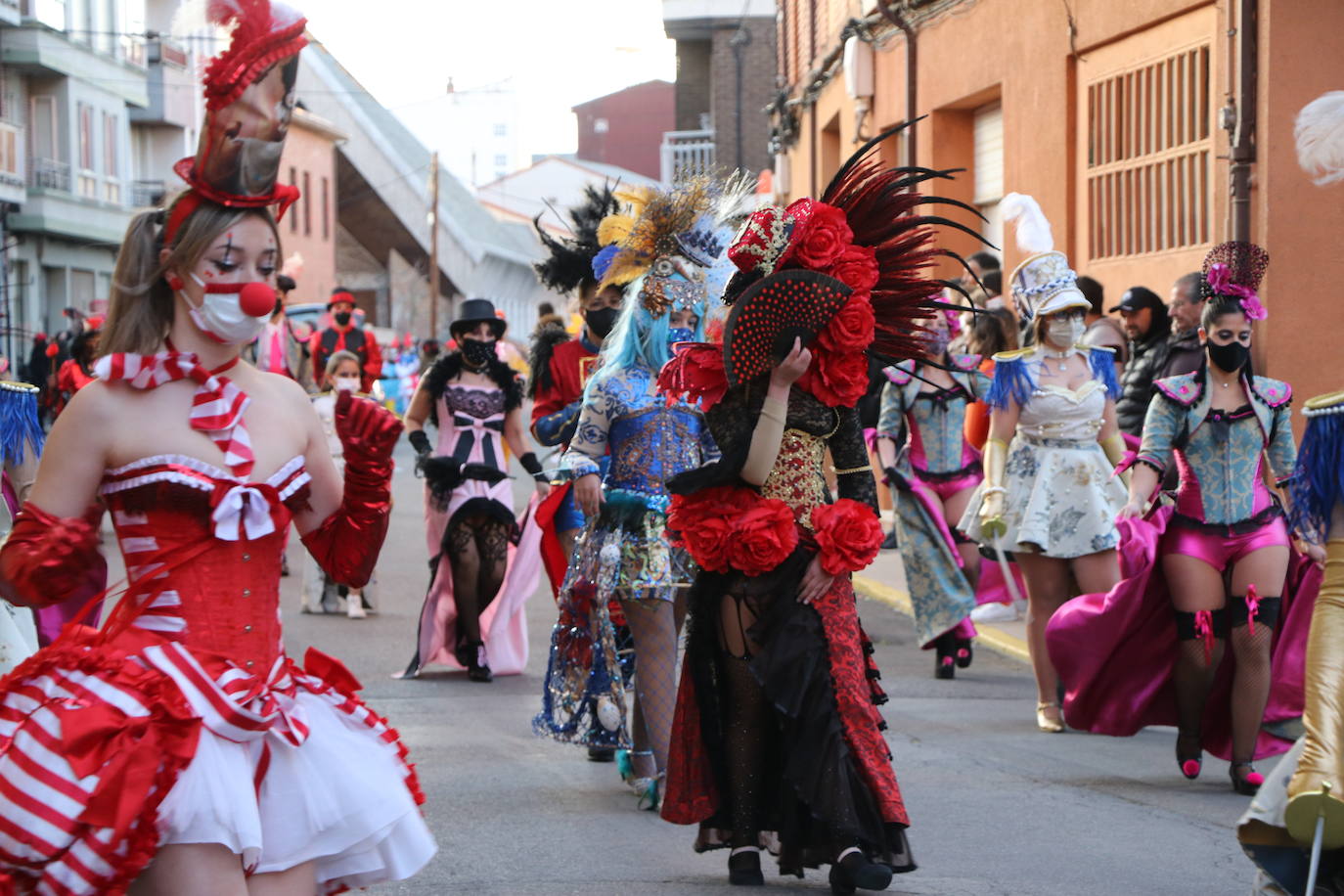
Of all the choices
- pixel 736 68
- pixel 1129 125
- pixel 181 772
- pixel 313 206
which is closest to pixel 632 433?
pixel 181 772

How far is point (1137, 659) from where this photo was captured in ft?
26.2

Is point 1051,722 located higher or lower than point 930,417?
lower

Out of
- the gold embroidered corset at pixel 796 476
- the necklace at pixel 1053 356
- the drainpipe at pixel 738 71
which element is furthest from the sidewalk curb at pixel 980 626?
the drainpipe at pixel 738 71

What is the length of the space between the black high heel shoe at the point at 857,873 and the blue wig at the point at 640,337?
2.26 metres

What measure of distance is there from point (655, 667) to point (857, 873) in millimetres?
1692

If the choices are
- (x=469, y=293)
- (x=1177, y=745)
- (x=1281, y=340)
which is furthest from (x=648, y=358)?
(x=469, y=293)

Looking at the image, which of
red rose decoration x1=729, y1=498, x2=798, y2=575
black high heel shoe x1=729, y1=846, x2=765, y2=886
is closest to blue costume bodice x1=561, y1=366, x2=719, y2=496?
red rose decoration x1=729, y1=498, x2=798, y2=575

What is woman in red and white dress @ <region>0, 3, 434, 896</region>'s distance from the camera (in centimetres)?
354

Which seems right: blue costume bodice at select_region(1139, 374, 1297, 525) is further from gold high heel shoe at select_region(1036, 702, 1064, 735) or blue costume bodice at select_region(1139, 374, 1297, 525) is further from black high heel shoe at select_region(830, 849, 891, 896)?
black high heel shoe at select_region(830, 849, 891, 896)

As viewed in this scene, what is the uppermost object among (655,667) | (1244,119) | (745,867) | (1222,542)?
(1244,119)

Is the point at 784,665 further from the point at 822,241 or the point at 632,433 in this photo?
the point at 632,433

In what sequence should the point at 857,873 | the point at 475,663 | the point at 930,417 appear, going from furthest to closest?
the point at 930,417 → the point at 475,663 → the point at 857,873

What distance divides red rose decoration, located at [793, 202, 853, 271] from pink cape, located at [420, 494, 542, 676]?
5.12 metres

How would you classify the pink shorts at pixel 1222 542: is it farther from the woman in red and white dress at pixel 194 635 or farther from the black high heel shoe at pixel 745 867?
the woman in red and white dress at pixel 194 635
